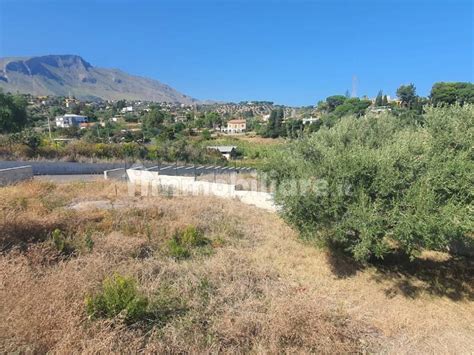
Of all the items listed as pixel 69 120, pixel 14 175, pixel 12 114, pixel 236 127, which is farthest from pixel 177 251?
pixel 69 120

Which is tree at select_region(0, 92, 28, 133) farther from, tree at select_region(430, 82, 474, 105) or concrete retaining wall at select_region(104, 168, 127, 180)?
tree at select_region(430, 82, 474, 105)

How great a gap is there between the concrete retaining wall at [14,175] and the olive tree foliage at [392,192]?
13594mm

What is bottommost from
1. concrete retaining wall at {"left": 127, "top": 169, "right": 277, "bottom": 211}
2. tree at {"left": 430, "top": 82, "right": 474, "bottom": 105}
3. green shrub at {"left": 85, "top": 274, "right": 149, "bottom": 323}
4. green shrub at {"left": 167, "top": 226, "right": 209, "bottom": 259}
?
concrete retaining wall at {"left": 127, "top": 169, "right": 277, "bottom": 211}

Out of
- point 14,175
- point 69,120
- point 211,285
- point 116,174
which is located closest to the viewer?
point 211,285

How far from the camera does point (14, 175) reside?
16.1 metres

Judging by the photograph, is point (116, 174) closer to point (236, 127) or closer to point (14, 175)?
point (14, 175)

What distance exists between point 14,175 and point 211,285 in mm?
14472

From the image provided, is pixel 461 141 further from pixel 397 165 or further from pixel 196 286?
pixel 196 286

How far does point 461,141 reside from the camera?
10.2 m

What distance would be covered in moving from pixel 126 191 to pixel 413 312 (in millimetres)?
13463

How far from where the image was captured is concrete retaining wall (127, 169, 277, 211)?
1700 cm

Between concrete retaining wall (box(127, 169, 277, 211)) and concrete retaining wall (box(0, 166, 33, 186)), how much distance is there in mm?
5623

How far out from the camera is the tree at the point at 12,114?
2922 centimetres

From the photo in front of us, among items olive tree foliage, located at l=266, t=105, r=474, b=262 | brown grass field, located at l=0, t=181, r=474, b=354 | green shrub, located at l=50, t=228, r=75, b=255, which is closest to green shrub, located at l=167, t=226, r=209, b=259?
brown grass field, located at l=0, t=181, r=474, b=354
